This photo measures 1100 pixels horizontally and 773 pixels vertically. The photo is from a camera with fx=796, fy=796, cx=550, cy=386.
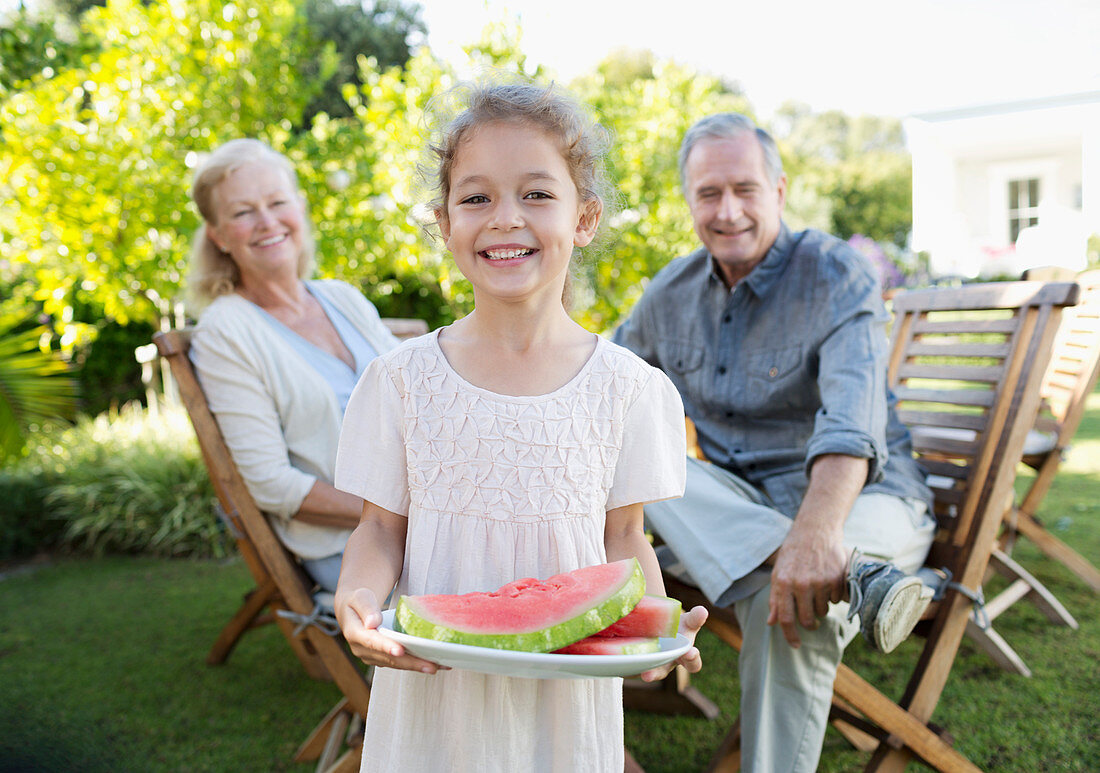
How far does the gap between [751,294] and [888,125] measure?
39492 millimetres

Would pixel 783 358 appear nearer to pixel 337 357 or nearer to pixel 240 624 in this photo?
pixel 337 357

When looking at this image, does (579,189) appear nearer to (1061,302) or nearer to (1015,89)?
(1061,302)

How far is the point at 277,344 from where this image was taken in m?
2.65

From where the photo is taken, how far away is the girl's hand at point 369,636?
1.15 m

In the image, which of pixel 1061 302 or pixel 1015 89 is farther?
pixel 1015 89

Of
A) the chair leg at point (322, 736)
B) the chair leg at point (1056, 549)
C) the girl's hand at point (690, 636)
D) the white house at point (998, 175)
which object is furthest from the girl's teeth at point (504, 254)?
the white house at point (998, 175)

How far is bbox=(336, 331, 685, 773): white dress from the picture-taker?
4.57 ft

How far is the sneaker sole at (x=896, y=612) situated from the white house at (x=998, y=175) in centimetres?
1535

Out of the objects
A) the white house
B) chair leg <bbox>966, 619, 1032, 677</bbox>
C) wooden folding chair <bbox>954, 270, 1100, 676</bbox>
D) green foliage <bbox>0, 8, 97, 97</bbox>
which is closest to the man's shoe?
chair leg <bbox>966, 619, 1032, 677</bbox>

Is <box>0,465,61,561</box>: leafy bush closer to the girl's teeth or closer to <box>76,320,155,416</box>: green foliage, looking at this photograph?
<box>76,320,155,416</box>: green foliage

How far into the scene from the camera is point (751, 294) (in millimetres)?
2703

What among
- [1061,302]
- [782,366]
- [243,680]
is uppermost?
[1061,302]

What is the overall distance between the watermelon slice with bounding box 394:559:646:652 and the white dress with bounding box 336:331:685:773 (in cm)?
16

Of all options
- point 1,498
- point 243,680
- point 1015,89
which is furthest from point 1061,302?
point 1015,89
